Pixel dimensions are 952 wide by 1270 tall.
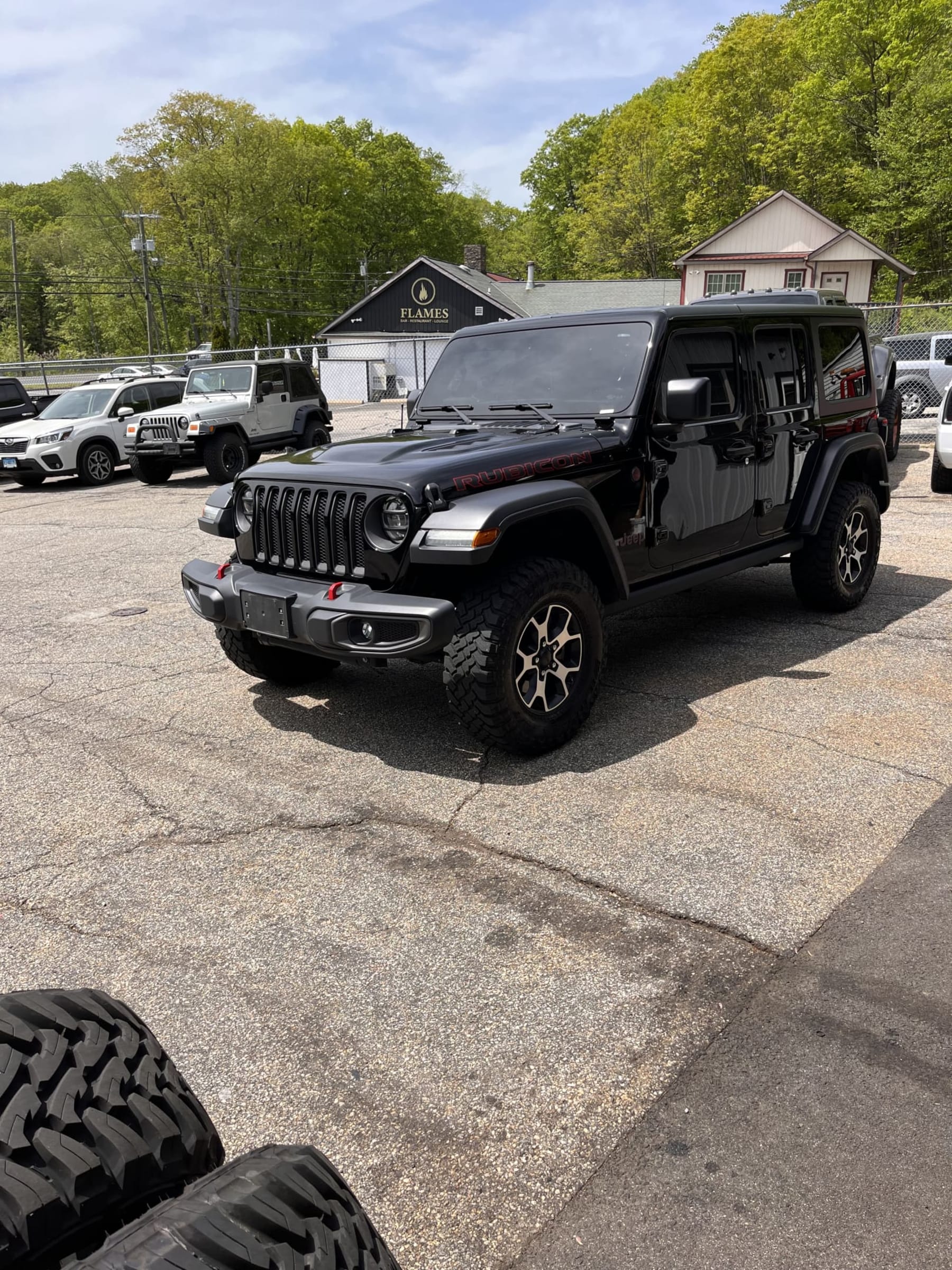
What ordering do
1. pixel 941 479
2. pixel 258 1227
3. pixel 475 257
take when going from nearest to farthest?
pixel 258 1227 → pixel 941 479 → pixel 475 257

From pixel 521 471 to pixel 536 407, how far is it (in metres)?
0.88

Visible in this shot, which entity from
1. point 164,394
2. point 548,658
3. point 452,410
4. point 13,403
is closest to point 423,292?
point 13,403

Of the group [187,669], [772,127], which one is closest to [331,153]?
[772,127]

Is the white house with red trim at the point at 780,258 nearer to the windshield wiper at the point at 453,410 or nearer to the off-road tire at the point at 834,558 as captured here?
the off-road tire at the point at 834,558

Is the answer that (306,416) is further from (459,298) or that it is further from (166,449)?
(459,298)

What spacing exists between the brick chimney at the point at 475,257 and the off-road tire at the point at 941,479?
142 ft

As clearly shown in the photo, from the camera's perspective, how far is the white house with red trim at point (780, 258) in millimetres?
40375

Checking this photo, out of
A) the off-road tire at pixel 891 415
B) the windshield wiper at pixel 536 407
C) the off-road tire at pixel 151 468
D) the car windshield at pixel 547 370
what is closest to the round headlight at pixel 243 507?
the car windshield at pixel 547 370

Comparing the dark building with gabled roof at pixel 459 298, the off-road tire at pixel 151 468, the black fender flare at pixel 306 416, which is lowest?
the off-road tire at pixel 151 468

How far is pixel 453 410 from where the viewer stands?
18.2 ft

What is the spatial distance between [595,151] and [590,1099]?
278 feet

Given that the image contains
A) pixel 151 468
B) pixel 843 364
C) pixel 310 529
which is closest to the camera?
pixel 310 529

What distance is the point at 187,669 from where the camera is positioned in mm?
6062

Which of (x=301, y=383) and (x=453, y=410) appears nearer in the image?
(x=453, y=410)
